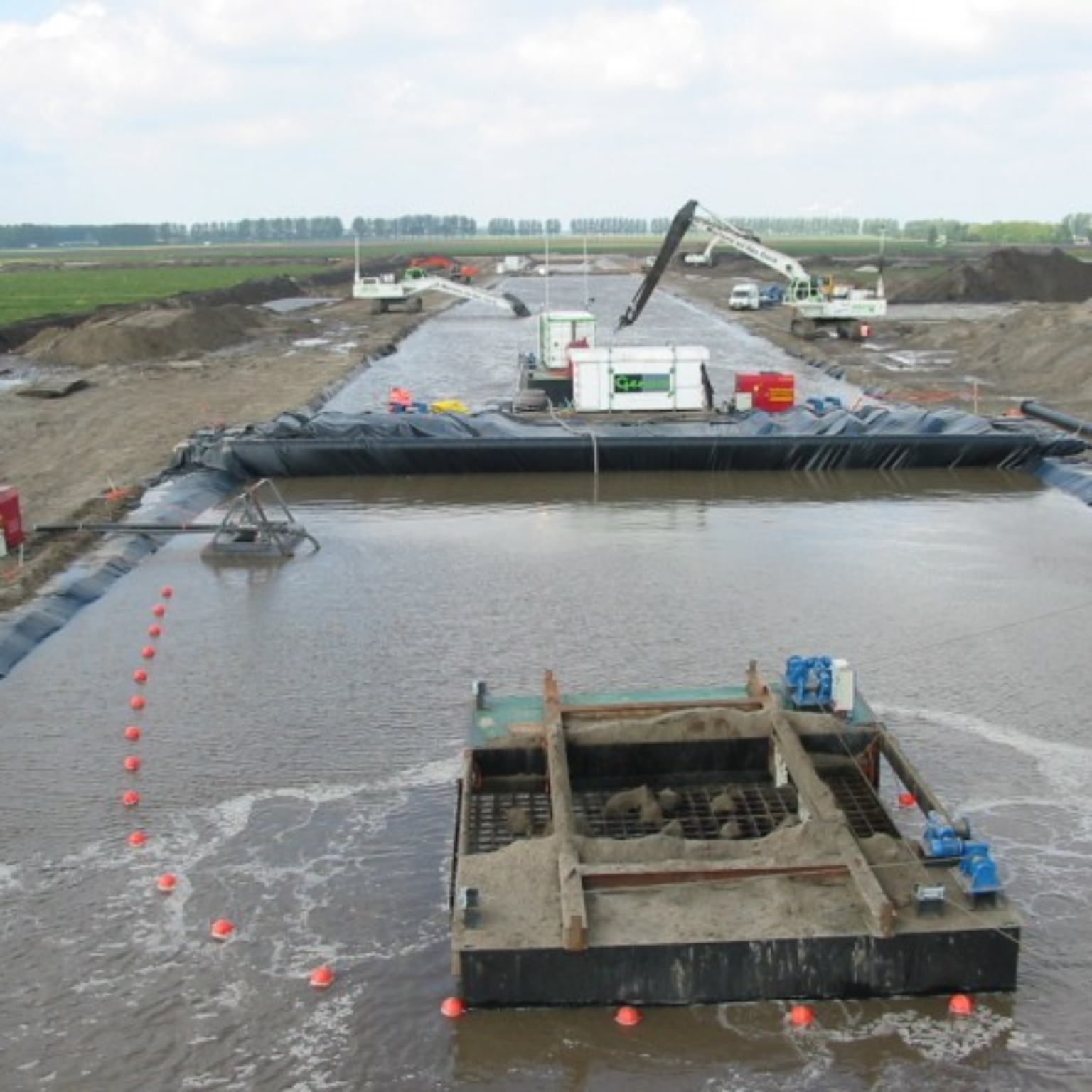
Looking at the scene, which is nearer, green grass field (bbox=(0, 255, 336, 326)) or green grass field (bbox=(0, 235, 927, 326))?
green grass field (bbox=(0, 255, 336, 326))

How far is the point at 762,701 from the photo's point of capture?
1180 centimetres

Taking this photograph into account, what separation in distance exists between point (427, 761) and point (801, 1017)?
548cm

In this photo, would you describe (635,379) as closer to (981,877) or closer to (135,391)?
(135,391)

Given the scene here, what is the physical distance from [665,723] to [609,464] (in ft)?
54.7

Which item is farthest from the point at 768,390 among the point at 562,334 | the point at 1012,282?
the point at 1012,282

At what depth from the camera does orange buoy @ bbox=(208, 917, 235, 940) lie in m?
9.91

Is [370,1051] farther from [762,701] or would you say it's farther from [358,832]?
[762,701]

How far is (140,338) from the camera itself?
50.8m

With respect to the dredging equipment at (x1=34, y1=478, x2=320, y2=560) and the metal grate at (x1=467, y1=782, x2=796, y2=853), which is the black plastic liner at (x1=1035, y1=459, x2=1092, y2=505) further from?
the metal grate at (x1=467, y1=782, x2=796, y2=853)

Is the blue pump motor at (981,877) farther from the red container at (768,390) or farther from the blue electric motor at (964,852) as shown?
the red container at (768,390)

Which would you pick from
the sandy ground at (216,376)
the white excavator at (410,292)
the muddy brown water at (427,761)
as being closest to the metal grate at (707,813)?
the muddy brown water at (427,761)

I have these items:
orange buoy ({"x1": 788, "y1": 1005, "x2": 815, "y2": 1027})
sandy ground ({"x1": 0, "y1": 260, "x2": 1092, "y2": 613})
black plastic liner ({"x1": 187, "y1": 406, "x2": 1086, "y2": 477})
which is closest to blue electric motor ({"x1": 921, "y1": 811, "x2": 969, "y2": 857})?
orange buoy ({"x1": 788, "y1": 1005, "x2": 815, "y2": 1027})

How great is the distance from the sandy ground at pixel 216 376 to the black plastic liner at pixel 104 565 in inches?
14.7

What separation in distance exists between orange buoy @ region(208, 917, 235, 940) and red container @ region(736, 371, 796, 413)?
24400mm
